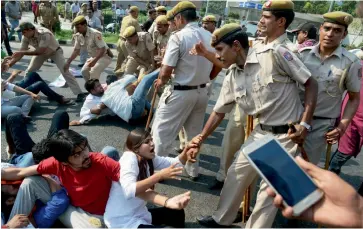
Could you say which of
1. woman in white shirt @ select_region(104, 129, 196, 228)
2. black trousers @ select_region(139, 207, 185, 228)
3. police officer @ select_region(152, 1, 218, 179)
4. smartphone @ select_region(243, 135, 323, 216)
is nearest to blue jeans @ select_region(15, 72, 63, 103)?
police officer @ select_region(152, 1, 218, 179)

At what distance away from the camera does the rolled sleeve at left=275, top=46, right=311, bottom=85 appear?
2.42 metres

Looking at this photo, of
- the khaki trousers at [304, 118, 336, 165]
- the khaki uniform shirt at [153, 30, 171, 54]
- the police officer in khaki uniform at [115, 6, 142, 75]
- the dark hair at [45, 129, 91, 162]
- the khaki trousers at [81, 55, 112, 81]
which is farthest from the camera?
the police officer in khaki uniform at [115, 6, 142, 75]

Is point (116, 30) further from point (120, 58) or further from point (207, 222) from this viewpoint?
point (207, 222)

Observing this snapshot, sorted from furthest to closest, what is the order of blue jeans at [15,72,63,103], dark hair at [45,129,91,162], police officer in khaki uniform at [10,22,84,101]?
police officer in khaki uniform at [10,22,84,101] < blue jeans at [15,72,63,103] < dark hair at [45,129,91,162]

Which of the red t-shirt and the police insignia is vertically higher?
the police insignia

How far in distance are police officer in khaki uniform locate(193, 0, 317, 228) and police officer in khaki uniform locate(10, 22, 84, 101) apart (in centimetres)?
393

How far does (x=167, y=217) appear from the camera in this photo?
8.55 feet

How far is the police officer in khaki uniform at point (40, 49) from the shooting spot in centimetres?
580

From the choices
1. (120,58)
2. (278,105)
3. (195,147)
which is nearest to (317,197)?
(278,105)

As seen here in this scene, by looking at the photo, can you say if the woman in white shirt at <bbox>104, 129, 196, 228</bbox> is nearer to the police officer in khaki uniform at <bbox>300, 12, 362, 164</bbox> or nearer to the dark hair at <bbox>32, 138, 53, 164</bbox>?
the dark hair at <bbox>32, 138, 53, 164</bbox>

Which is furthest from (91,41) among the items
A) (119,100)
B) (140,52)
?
(119,100)

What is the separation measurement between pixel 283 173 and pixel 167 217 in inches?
53.1

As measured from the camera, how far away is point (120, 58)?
7.23 m

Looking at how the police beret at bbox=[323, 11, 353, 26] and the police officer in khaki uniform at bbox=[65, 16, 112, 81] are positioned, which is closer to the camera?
the police beret at bbox=[323, 11, 353, 26]
